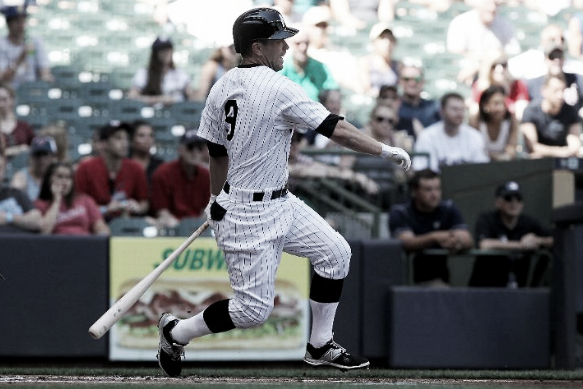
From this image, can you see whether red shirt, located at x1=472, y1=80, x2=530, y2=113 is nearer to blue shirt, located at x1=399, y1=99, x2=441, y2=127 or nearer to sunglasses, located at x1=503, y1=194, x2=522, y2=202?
blue shirt, located at x1=399, y1=99, x2=441, y2=127

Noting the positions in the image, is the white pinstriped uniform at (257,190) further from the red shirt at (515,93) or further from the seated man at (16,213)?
the red shirt at (515,93)

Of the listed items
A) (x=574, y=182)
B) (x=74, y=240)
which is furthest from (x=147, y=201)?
(x=574, y=182)

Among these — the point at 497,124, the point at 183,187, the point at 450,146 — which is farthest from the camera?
the point at 497,124

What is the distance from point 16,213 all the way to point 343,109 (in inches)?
165

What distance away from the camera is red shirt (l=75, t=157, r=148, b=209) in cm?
918

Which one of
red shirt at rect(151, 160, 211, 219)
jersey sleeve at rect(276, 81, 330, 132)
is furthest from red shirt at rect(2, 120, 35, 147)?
jersey sleeve at rect(276, 81, 330, 132)

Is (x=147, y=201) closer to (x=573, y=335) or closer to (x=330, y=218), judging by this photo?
(x=330, y=218)

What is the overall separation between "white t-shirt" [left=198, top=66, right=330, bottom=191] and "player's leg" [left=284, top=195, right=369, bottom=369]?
24 cm

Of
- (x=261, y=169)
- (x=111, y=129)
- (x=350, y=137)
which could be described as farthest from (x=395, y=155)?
(x=111, y=129)

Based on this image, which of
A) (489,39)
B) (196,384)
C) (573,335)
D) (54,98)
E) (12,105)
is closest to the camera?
(196,384)

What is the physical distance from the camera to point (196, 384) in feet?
19.1

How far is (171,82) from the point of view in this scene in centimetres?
1122

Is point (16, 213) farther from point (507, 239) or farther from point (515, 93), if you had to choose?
point (515, 93)

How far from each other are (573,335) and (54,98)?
5655 mm
